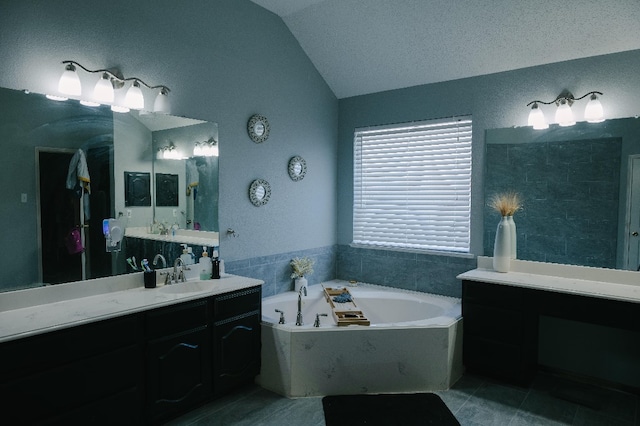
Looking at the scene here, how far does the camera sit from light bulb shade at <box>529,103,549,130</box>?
3.20 m

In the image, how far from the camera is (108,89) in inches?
97.5

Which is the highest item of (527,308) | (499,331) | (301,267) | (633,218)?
(633,218)

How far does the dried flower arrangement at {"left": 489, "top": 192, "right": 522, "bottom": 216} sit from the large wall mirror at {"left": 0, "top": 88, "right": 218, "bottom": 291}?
2497 millimetres

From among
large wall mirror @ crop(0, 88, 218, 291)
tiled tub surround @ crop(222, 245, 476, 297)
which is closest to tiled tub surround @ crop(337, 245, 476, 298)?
tiled tub surround @ crop(222, 245, 476, 297)

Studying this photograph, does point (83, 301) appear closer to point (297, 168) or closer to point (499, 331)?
point (297, 168)

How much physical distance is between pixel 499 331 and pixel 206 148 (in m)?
2.60

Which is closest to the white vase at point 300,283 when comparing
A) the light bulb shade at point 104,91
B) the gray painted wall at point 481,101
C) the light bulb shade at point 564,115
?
the gray painted wall at point 481,101

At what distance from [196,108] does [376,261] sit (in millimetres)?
2273

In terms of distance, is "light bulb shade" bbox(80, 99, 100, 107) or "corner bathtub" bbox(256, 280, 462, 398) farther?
"corner bathtub" bbox(256, 280, 462, 398)

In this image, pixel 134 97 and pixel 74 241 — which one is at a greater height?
pixel 134 97

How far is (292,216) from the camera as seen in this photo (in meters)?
3.92

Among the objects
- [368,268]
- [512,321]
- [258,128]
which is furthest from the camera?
[368,268]

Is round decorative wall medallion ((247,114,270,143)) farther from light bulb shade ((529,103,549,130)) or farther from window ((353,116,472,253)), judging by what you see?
light bulb shade ((529,103,549,130))

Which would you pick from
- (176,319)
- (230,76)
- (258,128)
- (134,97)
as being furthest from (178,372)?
(230,76)
